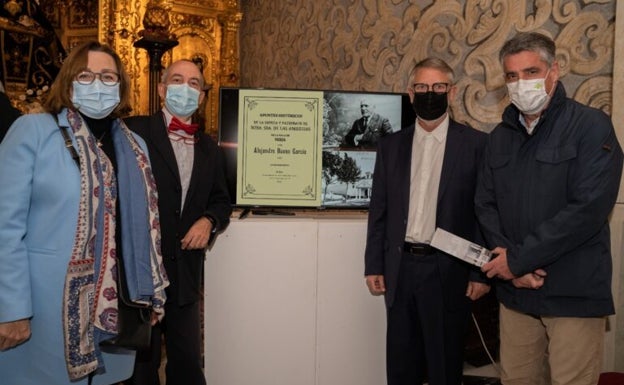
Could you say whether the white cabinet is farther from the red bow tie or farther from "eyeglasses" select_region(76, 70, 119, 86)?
"eyeglasses" select_region(76, 70, 119, 86)

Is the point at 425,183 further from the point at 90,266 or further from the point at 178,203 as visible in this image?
the point at 90,266

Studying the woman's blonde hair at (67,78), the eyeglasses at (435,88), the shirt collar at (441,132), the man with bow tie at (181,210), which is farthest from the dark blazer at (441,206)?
the woman's blonde hair at (67,78)

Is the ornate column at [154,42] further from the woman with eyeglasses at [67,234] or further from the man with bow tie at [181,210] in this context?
the woman with eyeglasses at [67,234]

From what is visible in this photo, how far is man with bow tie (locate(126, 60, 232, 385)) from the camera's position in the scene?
209 centimetres

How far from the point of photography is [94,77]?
1.70m

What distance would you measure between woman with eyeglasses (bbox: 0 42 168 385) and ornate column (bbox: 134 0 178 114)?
116 inches

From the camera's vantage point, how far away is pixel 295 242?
2355 mm

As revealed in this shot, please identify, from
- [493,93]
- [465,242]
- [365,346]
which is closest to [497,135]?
[465,242]

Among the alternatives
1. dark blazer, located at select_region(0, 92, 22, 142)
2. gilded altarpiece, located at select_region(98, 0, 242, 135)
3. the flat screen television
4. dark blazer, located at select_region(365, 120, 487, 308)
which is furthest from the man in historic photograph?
gilded altarpiece, located at select_region(98, 0, 242, 135)

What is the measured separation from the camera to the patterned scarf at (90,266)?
1598 millimetres

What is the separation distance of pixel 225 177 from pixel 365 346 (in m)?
1.00

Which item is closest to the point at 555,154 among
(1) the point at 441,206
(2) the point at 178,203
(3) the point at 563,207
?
(3) the point at 563,207

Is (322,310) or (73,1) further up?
(73,1)

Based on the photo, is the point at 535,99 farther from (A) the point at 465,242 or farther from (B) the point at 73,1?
(B) the point at 73,1
